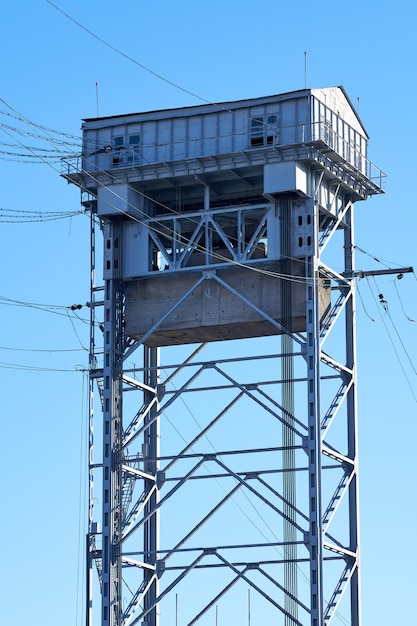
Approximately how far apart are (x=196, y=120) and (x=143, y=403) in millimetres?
12119

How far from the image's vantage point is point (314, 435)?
259 ft

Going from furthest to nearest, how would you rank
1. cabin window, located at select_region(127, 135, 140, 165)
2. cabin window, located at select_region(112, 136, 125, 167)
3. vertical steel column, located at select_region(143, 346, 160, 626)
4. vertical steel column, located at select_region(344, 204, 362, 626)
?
cabin window, located at select_region(112, 136, 125, 167)
cabin window, located at select_region(127, 135, 140, 165)
vertical steel column, located at select_region(143, 346, 160, 626)
vertical steel column, located at select_region(344, 204, 362, 626)

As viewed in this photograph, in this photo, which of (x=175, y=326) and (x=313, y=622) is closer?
(x=313, y=622)

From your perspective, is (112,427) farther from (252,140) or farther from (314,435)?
(252,140)

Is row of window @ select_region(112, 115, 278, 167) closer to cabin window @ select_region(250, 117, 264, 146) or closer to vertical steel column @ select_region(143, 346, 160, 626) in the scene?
cabin window @ select_region(250, 117, 264, 146)

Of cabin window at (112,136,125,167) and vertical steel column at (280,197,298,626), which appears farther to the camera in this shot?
cabin window at (112,136,125,167)

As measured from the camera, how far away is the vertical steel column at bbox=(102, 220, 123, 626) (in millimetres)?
81312

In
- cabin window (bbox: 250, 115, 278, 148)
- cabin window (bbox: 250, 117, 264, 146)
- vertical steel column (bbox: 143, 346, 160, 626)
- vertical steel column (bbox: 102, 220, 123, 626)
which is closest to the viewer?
vertical steel column (bbox: 102, 220, 123, 626)

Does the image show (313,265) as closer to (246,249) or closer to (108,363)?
(246,249)

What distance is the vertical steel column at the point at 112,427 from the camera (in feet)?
267

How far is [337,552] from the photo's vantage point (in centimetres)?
8019

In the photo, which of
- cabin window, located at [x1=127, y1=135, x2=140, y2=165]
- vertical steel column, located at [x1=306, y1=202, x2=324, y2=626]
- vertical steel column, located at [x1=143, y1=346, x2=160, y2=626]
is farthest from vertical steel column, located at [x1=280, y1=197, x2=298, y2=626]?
cabin window, located at [x1=127, y1=135, x2=140, y2=165]

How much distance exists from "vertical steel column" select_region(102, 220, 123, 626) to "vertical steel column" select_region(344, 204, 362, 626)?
30.6 feet

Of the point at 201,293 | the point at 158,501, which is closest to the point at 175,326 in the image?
the point at 201,293
